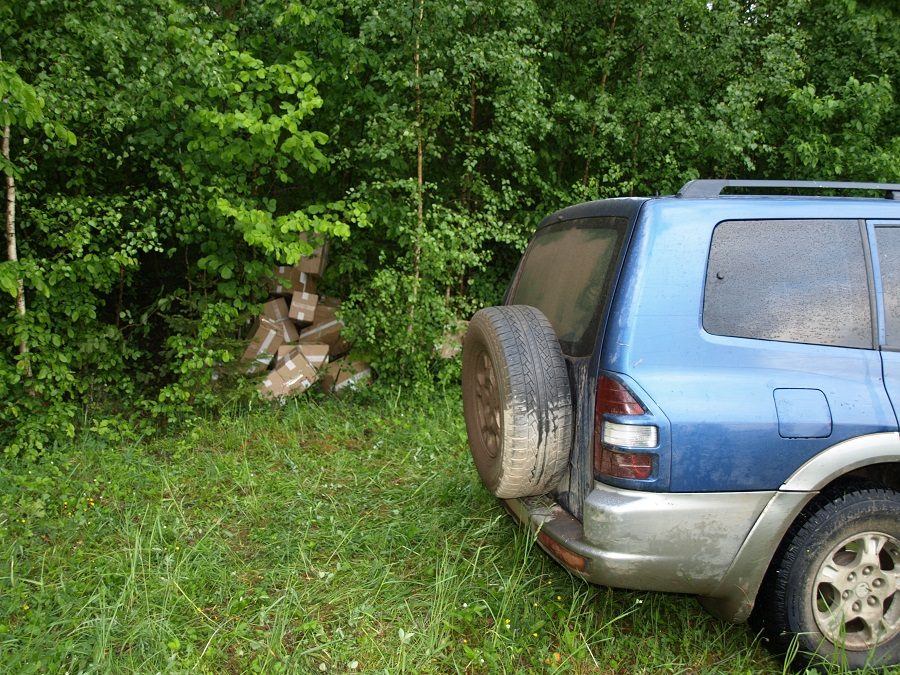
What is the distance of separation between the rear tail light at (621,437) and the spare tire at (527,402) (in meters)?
0.24

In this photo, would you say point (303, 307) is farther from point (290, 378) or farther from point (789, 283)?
point (789, 283)

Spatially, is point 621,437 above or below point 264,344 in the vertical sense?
above

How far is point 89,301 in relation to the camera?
211 inches

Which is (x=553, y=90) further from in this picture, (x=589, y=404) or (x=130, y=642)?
(x=130, y=642)

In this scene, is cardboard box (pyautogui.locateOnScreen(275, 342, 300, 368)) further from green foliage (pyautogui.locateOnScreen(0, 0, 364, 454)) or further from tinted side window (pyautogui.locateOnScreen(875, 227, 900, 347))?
tinted side window (pyautogui.locateOnScreen(875, 227, 900, 347))

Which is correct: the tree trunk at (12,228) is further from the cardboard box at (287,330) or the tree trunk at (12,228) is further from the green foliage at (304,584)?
the cardboard box at (287,330)

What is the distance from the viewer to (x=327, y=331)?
6602 mm

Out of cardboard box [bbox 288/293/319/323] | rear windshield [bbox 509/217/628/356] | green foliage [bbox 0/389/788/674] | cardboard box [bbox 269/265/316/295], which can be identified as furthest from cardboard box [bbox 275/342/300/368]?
rear windshield [bbox 509/217/628/356]

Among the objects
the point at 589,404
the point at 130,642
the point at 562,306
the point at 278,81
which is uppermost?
the point at 278,81

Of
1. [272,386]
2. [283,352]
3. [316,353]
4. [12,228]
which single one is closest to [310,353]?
[316,353]

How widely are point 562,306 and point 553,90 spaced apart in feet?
16.1

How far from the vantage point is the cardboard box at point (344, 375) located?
6.30m

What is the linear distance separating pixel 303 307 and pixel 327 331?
33 cm

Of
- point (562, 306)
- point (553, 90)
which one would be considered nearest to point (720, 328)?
point (562, 306)
